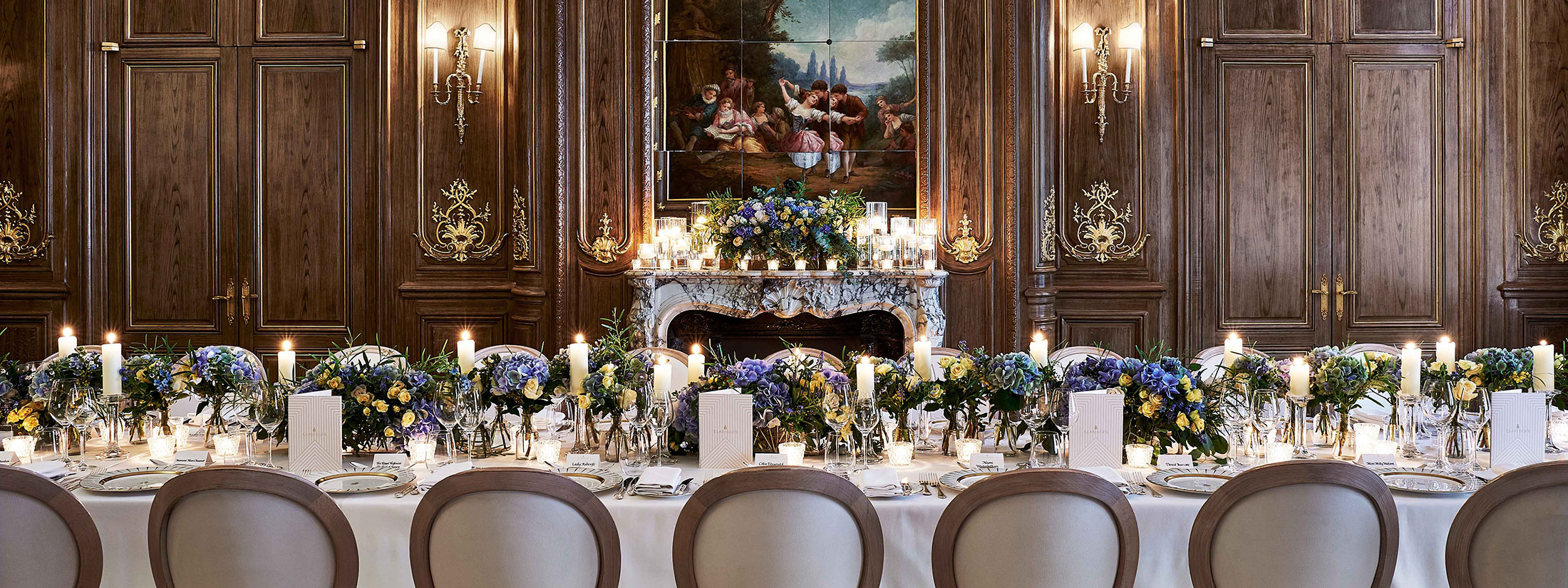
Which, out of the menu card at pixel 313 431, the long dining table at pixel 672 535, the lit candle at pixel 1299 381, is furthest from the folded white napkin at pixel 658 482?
the lit candle at pixel 1299 381

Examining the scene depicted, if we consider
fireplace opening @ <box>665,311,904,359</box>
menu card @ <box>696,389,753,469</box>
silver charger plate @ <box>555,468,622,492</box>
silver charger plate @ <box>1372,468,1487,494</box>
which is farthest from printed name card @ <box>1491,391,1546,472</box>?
fireplace opening @ <box>665,311,904,359</box>

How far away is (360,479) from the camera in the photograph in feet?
8.75

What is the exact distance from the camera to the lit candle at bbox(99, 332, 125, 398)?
3.07 meters

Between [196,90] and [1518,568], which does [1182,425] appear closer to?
[1518,568]

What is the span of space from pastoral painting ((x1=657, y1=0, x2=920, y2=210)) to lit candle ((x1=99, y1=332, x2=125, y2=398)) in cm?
363

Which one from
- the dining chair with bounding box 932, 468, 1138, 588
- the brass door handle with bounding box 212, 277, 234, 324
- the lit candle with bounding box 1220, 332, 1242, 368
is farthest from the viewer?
the brass door handle with bounding box 212, 277, 234, 324

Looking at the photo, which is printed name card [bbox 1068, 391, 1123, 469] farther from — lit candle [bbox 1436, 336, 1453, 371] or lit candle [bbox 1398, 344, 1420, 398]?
lit candle [bbox 1436, 336, 1453, 371]

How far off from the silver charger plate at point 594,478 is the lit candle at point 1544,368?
267 centimetres

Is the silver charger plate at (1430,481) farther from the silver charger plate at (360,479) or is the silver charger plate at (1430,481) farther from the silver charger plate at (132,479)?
the silver charger plate at (132,479)

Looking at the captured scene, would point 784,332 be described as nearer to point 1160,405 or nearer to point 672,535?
point 1160,405

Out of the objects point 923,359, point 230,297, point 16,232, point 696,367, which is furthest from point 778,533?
point 16,232

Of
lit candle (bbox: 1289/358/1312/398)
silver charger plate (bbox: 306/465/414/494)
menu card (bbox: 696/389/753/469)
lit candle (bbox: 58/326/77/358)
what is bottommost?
silver charger plate (bbox: 306/465/414/494)

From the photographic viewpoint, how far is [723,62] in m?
6.48

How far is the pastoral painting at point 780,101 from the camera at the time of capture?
21.2 ft
